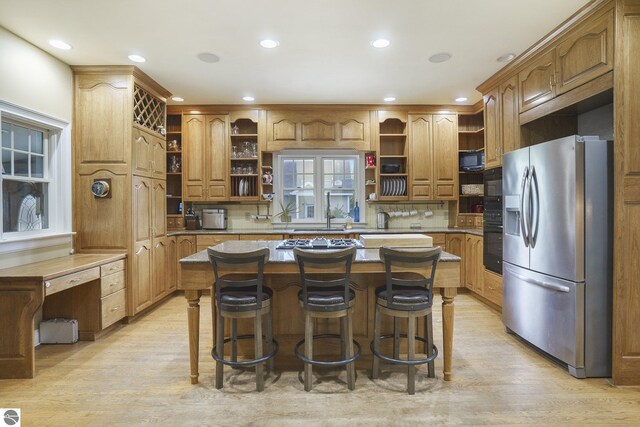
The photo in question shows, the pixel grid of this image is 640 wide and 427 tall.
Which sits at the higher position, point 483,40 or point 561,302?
point 483,40

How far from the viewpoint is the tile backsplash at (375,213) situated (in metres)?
5.27

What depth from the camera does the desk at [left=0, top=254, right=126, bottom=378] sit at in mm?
2465

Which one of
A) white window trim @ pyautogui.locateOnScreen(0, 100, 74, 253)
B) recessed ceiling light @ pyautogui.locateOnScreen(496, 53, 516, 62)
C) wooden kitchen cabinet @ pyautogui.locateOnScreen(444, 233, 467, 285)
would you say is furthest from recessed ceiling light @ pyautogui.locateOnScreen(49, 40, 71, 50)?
wooden kitchen cabinet @ pyautogui.locateOnScreen(444, 233, 467, 285)

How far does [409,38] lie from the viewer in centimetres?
296

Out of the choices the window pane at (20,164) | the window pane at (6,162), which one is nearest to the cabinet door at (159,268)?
the window pane at (20,164)

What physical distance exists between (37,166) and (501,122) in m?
4.87

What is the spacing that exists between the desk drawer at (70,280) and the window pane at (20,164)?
3.73 ft

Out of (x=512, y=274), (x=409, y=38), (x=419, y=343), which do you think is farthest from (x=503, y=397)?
(x=409, y=38)

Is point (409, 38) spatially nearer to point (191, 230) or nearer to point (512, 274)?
point (512, 274)

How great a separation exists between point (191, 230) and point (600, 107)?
4996 millimetres

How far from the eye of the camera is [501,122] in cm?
376

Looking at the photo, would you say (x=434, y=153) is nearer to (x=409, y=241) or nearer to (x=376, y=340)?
(x=409, y=241)

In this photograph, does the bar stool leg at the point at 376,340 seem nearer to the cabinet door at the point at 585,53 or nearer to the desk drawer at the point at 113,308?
the cabinet door at the point at 585,53

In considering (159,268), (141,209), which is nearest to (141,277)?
(159,268)
